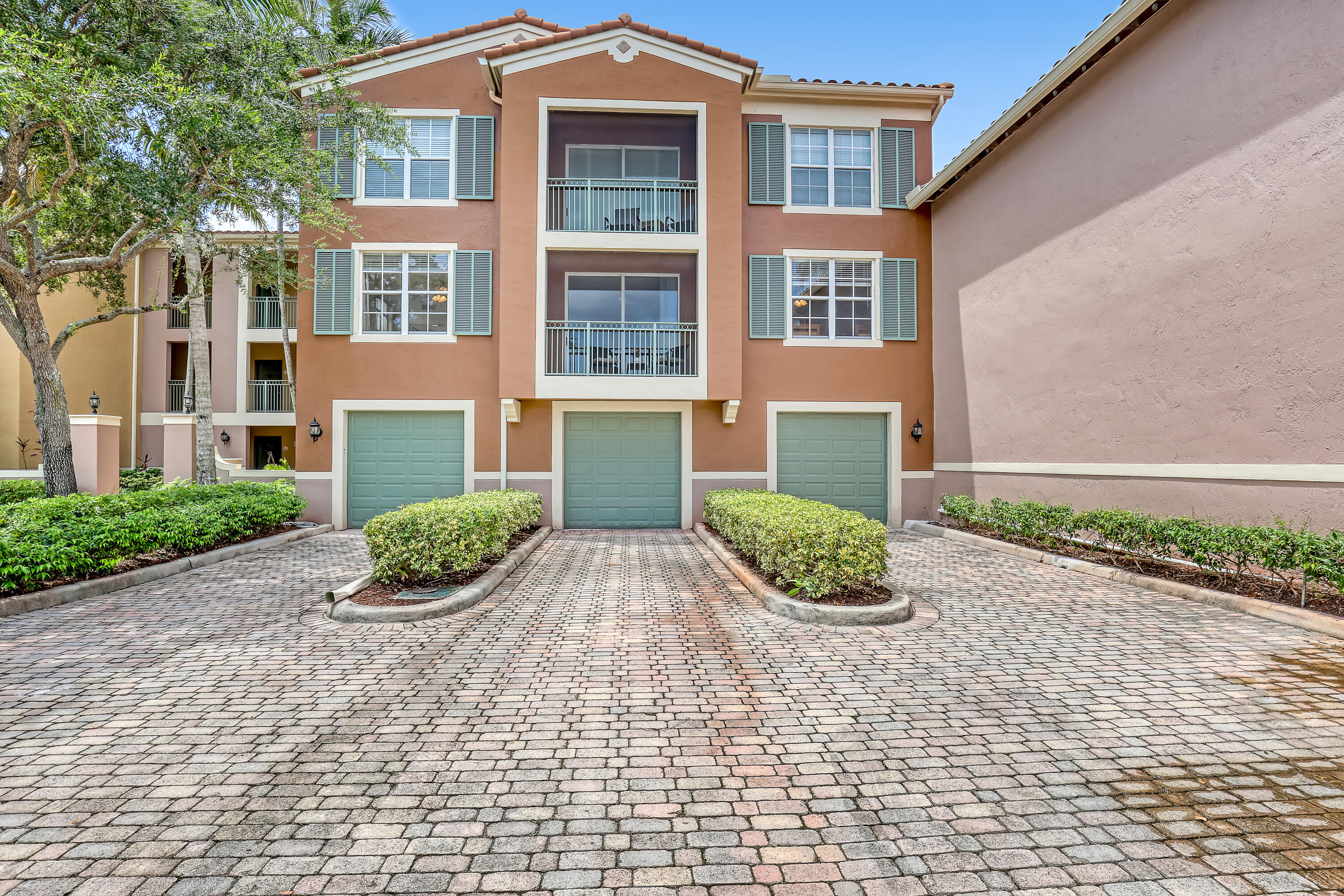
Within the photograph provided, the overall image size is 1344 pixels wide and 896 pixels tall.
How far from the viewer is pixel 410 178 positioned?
1284cm

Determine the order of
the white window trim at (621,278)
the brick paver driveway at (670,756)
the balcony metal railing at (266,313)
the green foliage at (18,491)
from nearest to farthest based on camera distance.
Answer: the brick paver driveway at (670,756), the green foliage at (18,491), the white window trim at (621,278), the balcony metal railing at (266,313)

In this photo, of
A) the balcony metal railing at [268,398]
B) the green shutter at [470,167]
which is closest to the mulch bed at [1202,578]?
the green shutter at [470,167]

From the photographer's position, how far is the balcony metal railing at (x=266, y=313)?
19984 mm

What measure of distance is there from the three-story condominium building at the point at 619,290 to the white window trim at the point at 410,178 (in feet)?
0.16

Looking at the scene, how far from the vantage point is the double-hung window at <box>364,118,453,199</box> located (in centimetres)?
1275

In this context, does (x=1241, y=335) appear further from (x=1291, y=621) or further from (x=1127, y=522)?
(x=1291, y=621)

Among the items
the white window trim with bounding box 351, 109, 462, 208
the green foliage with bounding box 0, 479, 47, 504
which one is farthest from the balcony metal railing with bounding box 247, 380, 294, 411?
the white window trim with bounding box 351, 109, 462, 208

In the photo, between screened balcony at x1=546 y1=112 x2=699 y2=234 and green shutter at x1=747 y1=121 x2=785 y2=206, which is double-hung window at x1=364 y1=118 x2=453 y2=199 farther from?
green shutter at x1=747 y1=121 x2=785 y2=206

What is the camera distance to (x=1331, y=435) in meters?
6.37

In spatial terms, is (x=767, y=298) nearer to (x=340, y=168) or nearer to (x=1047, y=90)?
(x=1047, y=90)

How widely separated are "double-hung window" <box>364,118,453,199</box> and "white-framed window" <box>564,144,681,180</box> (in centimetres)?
255

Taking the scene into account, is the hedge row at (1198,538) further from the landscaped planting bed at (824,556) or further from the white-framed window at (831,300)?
the white-framed window at (831,300)

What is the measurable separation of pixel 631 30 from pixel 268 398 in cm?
1592

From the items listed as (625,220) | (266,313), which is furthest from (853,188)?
(266,313)
